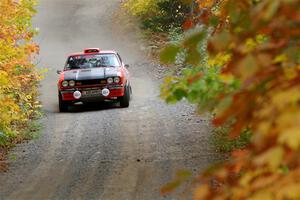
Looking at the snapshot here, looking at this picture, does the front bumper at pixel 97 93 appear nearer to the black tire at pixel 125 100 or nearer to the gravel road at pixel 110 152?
the black tire at pixel 125 100

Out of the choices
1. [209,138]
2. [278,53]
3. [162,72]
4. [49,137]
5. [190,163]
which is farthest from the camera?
[162,72]

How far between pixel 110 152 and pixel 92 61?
648 cm

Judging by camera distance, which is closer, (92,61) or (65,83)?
(65,83)

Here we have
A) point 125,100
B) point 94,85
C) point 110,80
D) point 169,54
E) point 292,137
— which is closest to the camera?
point 292,137

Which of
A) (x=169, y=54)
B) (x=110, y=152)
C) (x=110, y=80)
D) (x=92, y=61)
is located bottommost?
(x=110, y=152)

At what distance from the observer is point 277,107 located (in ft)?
7.10

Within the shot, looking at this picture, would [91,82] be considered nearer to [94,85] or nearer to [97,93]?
[94,85]

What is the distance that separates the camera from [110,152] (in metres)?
12.8

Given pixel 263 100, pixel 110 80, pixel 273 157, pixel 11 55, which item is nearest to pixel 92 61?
pixel 110 80

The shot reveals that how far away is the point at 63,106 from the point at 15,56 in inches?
188

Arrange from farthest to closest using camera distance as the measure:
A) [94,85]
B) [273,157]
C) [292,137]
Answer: [94,85] → [273,157] → [292,137]

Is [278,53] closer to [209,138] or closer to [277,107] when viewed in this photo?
[277,107]

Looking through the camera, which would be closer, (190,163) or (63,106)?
(190,163)

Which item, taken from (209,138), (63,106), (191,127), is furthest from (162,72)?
(209,138)
